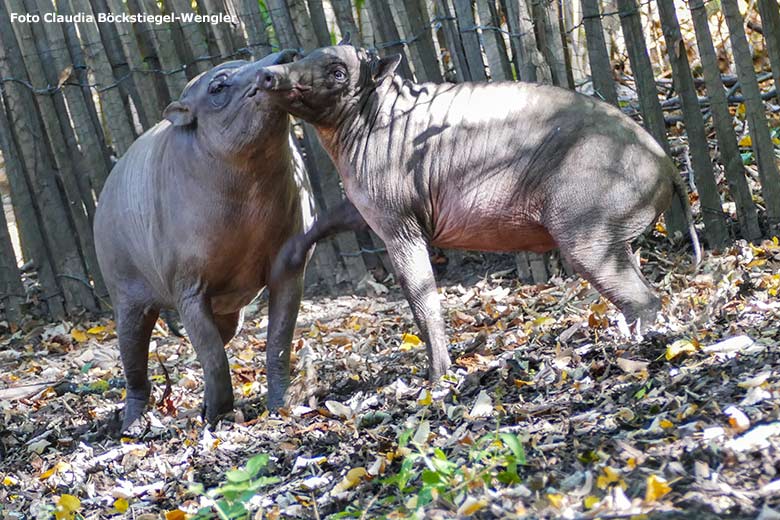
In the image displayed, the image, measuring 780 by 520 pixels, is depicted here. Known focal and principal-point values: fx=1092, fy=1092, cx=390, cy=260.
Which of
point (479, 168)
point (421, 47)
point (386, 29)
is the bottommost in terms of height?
point (479, 168)

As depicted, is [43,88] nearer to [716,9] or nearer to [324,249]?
[324,249]

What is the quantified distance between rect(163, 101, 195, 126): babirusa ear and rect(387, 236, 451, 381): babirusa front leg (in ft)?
4.15

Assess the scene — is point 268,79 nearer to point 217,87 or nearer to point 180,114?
point 217,87

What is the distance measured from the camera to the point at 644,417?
12.2 ft

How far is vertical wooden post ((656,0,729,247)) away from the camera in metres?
6.37

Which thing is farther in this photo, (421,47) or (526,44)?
(421,47)

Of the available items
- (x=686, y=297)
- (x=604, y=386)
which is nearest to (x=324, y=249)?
(x=686, y=297)

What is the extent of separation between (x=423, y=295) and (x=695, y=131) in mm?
2394

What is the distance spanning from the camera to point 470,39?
6891 mm

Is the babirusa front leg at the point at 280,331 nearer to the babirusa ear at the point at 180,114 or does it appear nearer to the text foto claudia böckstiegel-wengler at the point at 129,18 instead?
the babirusa ear at the point at 180,114

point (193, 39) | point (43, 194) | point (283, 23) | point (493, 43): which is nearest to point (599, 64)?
point (493, 43)

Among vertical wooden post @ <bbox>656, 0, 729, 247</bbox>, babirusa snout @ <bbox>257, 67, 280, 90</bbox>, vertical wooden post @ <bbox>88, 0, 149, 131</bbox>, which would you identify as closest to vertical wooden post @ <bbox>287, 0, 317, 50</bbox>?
vertical wooden post @ <bbox>88, 0, 149, 131</bbox>

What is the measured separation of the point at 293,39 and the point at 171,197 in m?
2.12

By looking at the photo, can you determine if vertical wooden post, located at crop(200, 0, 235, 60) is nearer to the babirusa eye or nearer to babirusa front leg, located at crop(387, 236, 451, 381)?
the babirusa eye
